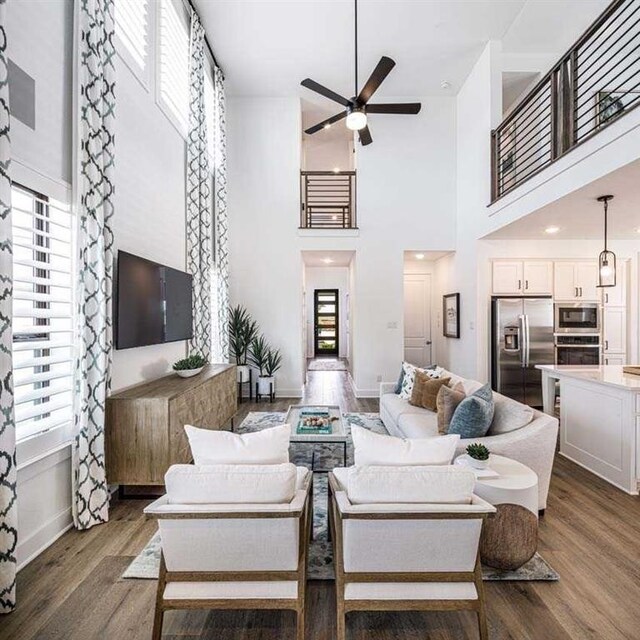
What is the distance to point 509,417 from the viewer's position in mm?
2879

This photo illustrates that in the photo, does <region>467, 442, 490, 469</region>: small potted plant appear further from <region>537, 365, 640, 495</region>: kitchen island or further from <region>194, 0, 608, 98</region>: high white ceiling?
<region>194, 0, 608, 98</region>: high white ceiling

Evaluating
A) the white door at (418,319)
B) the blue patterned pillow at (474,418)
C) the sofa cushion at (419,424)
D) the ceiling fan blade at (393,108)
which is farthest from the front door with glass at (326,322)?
the blue patterned pillow at (474,418)

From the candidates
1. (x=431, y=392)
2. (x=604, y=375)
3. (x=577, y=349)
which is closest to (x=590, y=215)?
(x=604, y=375)

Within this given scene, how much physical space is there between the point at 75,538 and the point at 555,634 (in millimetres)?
2856

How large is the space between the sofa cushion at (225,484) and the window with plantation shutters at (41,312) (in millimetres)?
1285

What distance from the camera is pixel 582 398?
3.71 meters

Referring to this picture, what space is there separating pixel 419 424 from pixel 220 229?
4499mm

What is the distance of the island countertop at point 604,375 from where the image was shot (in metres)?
3.24

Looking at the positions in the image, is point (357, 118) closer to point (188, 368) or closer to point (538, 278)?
point (188, 368)

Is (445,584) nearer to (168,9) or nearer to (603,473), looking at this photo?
(603,473)

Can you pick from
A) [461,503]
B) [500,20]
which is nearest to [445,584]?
[461,503]

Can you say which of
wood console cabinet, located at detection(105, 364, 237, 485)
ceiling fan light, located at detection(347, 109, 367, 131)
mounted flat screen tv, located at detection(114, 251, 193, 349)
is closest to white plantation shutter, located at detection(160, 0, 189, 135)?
mounted flat screen tv, located at detection(114, 251, 193, 349)

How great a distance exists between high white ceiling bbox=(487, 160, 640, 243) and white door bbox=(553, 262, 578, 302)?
1.43ft

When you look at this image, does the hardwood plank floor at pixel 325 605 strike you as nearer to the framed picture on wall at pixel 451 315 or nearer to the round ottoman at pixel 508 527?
Answer: the round ottoman at pixel 508 527
